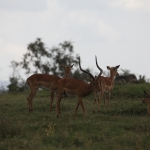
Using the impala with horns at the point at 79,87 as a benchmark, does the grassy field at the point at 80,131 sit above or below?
below

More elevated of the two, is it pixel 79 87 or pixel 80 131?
pixel 79 87

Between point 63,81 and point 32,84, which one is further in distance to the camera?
point 32,84

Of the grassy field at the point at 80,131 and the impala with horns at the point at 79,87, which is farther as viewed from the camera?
the impala with horns at the point at 79,87

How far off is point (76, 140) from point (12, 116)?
3874 mm

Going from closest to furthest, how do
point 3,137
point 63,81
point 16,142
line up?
point 16,142, point 3,137, point 63,81

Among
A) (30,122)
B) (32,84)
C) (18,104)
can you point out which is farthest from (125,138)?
(18,104)

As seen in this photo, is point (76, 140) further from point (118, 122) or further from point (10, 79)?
point (10, 79)

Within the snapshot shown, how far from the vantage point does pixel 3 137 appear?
9.13 metres

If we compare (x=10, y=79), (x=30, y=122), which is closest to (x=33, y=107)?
(x=30, y=122)

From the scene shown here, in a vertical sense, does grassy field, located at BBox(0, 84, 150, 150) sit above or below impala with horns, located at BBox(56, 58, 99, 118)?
below

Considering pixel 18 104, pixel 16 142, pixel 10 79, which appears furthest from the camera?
pixel 10 79

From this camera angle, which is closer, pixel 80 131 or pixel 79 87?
pixel 80 131

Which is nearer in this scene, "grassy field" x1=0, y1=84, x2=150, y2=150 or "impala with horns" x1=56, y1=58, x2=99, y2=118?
"grassy field" x1=0, y1=84, x2=150, y2=150

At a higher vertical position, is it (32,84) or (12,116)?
(32,84)
